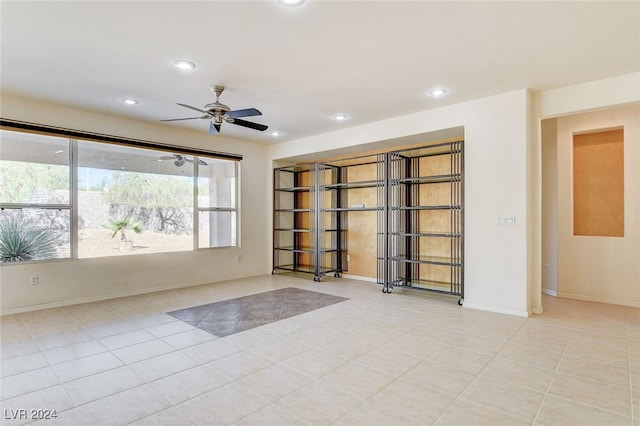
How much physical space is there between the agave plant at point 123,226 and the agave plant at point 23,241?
73cm

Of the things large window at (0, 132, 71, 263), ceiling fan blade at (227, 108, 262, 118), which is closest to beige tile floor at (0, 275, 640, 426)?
large window at (0, 132, 71, 263)

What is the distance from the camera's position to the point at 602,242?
473 centimetres

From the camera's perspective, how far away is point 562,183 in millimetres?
5062

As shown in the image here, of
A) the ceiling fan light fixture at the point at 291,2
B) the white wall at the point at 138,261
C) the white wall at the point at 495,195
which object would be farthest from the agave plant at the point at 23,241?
the white wall at the point at 495,195

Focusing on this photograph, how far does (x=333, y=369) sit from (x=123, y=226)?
4106mm

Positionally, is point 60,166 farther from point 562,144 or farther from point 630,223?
point 630,223

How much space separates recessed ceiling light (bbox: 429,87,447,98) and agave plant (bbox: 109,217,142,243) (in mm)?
4658

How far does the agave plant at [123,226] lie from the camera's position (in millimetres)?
5094

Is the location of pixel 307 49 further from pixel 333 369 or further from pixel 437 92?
pixel 333 369

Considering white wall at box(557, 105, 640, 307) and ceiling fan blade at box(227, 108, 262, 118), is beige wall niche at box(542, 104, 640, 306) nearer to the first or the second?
white wall at box(557, 105, 640, 307)

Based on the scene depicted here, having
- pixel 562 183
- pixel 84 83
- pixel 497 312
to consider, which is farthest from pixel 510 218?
pixel 84 83

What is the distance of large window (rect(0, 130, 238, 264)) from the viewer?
4.32 metres

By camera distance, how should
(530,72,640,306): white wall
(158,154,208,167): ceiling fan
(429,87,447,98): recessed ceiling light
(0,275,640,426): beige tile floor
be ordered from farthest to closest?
1. (158,154,208,167): ceiling fan
2. (429,87,447,98): recessed ceiling light
3. (530,72,640,306): white wall
4. (0,275,640,426): beige tile floor

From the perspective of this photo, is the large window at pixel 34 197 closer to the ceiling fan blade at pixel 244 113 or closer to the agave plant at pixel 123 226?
the agave plant at pixel 123 226
